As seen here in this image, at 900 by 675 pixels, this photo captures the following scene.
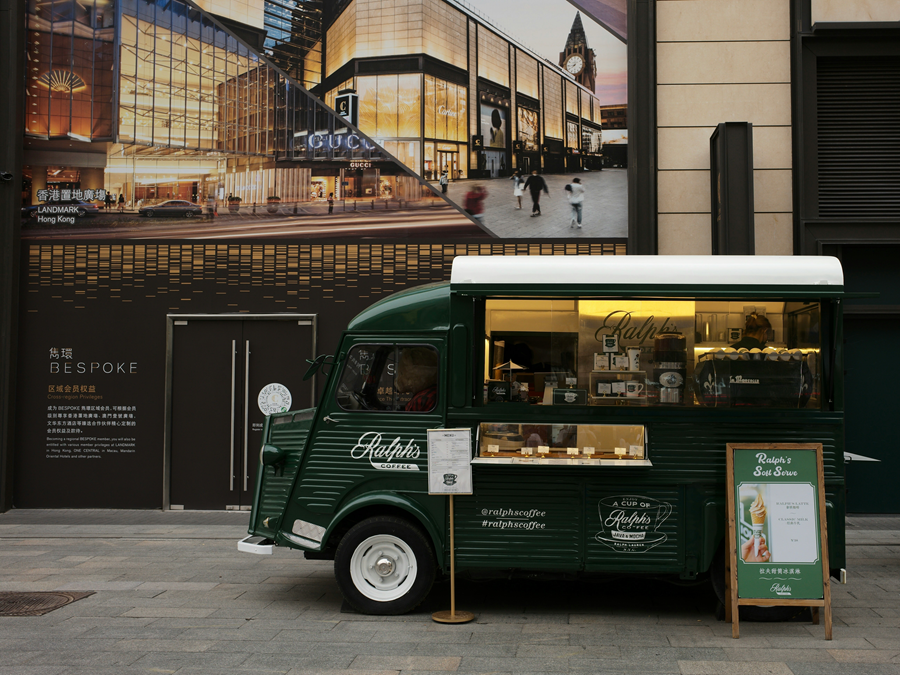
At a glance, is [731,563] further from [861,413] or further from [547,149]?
[547,149]

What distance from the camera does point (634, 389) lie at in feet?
22.1

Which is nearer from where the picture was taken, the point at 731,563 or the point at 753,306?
the point at 731,563

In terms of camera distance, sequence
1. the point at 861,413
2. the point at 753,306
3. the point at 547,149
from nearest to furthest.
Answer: the point at 753,306, the point at 861,413, the point at 547,149

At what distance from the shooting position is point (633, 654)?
5.73 meters

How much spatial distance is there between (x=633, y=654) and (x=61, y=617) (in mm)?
4652

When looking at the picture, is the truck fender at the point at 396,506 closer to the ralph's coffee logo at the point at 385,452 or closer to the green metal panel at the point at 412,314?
the ralph's coffee logo at the point at 385,452

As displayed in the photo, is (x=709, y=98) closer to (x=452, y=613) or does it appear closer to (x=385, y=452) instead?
(x=385, y=452)

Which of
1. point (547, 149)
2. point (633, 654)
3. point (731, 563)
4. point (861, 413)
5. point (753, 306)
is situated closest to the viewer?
point (633, 654)

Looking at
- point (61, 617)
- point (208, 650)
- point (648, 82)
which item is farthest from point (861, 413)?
point (61, 617)

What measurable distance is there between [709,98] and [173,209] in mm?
7923

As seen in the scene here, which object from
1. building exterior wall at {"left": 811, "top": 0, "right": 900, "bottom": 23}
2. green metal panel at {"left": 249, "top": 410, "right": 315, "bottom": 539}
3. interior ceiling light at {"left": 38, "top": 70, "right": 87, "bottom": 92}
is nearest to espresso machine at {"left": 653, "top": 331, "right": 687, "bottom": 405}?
green metal panel at {"left": 249, "top": 410, "right": 315, "bottom": 539}

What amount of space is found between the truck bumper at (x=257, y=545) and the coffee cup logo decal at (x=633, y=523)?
2.79 meters

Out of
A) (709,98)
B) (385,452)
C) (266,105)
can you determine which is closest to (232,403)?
(266,105)

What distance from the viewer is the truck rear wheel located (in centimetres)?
671
